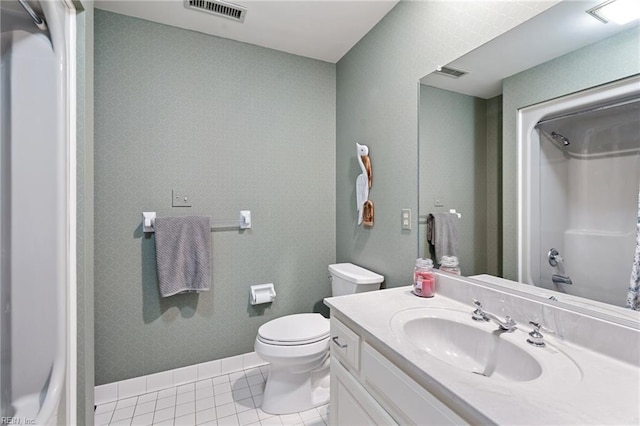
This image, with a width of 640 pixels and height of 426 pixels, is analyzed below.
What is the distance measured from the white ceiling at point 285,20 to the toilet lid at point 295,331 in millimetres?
1897

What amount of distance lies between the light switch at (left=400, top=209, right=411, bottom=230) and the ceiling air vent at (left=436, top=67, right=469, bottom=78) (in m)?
0.69

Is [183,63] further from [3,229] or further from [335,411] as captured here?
[335,411]

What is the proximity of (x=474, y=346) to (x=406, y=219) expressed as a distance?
0.74 meters

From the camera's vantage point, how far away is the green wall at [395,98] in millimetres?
1249

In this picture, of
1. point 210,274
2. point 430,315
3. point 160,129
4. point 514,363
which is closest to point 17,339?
point 210,274

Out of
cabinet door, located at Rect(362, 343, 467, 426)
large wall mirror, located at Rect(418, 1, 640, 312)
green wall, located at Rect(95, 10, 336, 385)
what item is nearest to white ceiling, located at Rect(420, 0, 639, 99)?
large wall mirror, located at Rect(418, 1, 640, 312)

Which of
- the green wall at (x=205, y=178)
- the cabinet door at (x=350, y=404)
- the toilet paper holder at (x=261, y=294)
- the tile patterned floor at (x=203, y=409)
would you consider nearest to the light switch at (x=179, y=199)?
the green wall at (x=205, y=178)

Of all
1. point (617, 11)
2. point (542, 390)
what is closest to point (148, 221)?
point (542, 390)

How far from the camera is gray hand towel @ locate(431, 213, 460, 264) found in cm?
134

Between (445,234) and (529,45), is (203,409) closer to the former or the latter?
(445,234)

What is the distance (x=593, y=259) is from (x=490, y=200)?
378 mm

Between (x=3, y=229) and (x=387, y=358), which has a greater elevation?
(x=3, y=229)

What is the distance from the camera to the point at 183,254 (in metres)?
1.82

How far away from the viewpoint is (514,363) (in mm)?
849
